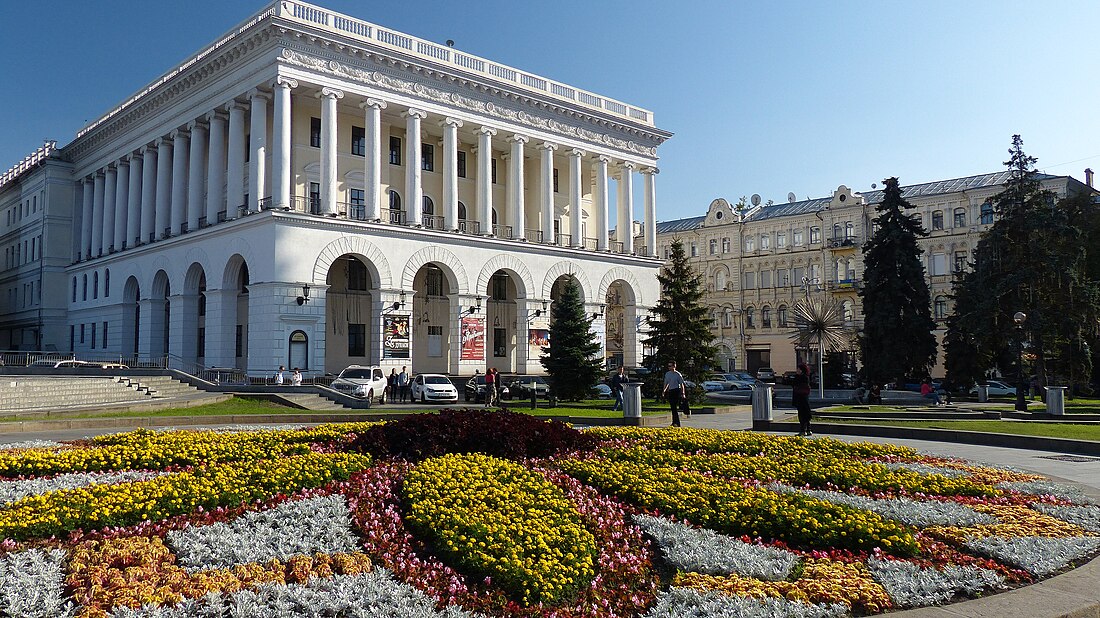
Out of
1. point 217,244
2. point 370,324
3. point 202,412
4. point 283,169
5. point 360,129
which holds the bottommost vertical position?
point 202,412

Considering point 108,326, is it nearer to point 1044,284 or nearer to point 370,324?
point 370,324

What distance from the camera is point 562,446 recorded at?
11.3m

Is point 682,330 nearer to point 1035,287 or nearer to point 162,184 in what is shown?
point 1035,287

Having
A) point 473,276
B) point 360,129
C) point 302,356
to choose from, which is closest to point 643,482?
point 302,356

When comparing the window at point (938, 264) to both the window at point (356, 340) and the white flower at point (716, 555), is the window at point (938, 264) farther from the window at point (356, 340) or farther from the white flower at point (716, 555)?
the white flower at point (716, 555)

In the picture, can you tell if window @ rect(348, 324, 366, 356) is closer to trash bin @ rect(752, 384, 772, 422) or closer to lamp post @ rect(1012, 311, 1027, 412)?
trash bin @ rect(752, 384, 772, 422)

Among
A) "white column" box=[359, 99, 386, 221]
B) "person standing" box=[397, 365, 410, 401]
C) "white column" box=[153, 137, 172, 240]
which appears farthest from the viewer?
"white column" box=[153, 137, 172, 240]

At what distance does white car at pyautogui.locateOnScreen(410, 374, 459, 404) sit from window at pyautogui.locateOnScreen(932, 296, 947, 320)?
42.7m

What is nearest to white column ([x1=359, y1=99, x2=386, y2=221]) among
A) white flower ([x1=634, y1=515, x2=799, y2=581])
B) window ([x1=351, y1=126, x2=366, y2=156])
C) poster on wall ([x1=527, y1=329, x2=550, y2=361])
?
window ([x1=351, y1=126, x2=366, y2=156])

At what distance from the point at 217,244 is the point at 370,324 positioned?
357 inches

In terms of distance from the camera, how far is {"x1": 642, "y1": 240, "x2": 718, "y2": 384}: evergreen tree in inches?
1299

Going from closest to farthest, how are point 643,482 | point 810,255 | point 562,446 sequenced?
point 643,482, point 562,446, point 810,255

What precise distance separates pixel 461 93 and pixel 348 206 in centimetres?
936

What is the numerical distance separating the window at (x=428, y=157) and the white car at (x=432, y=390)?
1566cm
